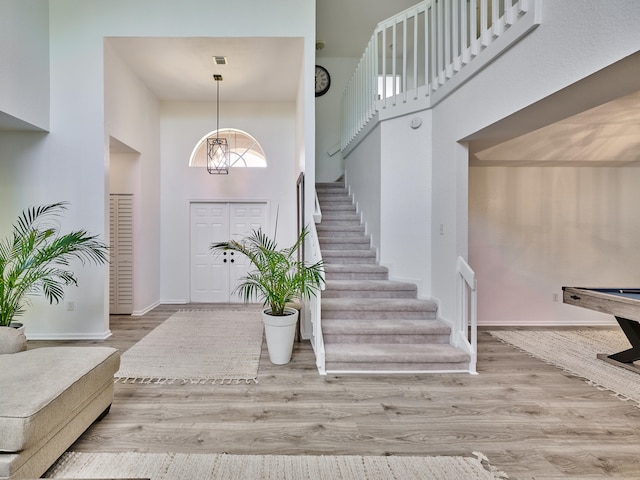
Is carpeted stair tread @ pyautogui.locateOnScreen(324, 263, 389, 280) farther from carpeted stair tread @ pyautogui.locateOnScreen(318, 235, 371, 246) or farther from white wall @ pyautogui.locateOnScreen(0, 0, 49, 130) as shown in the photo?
white wall @ pyautogui.locateOnScreen(0, 0, 49, 130)

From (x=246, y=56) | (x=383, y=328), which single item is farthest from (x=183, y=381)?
(x=246, y=56)

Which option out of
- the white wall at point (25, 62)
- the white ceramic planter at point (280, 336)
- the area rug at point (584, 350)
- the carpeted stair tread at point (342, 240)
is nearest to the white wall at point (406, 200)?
the carpeted stair tread at point (342, 240)

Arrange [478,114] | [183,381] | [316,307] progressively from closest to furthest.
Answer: [183,381] → [478,114] → [316,307]

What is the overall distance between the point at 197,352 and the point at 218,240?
2797 millimetres

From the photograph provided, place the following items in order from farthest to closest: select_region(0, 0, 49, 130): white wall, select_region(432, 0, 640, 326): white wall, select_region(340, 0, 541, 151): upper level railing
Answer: select_region(0, 0, 49, 130): white wall < select_region(340, 0, 541, 151): upper level railing < select_region(432, 0, 640, 326): white wall

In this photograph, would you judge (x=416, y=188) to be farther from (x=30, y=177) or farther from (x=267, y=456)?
(x=30, y=177)

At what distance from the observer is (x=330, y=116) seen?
21.0 feet

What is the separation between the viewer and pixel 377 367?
3.03 metres

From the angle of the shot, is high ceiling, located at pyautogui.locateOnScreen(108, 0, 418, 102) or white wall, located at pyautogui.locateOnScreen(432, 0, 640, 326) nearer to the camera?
white wall, located at pyautogui.locateOnScreen(432, 0, 640, 326)

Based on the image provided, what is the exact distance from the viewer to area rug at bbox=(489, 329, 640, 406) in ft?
9.25

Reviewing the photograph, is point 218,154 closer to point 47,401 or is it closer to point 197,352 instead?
→ point 197,352

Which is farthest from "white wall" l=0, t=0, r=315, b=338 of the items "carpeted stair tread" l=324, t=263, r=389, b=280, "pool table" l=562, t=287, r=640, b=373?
"pool table" l=562, t=287, r=640, b=373

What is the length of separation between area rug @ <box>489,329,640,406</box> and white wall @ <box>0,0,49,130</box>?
5.92 meters

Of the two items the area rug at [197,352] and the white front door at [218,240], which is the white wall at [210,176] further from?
the area rug at [197,352]
